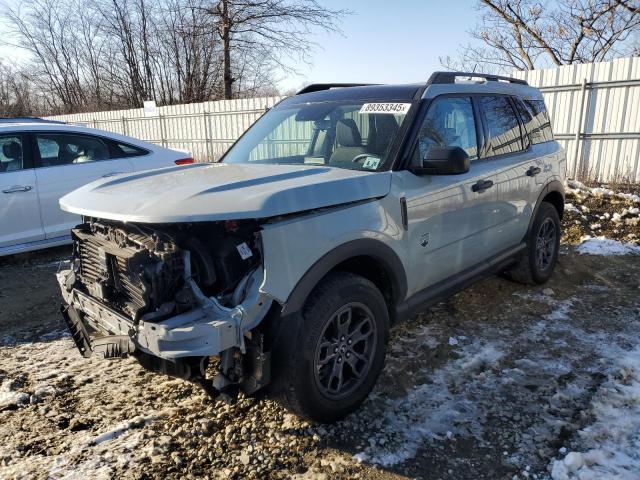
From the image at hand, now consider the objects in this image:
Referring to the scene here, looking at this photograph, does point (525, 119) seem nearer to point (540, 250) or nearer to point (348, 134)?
point (540, 250)

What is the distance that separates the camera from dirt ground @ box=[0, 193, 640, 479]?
2504mm

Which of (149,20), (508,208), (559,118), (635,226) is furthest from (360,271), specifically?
(149,20)

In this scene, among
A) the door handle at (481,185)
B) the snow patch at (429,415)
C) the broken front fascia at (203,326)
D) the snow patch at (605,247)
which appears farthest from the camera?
the snow patch at (605,247)

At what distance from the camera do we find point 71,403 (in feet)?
10.1

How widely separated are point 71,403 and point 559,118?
11.0 metres

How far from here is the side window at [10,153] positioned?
5465 millimetres

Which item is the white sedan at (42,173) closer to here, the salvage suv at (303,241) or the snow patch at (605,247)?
the salvage suv at (303,241)

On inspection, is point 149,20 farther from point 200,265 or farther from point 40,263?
point 200,265

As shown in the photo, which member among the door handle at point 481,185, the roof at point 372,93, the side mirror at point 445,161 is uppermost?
the roof at point 372,93

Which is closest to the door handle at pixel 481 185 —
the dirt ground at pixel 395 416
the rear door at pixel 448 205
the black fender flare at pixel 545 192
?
the rear door at pixel 448 205

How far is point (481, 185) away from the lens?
143 inches

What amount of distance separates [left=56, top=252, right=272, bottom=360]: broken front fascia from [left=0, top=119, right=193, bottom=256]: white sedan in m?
3.90

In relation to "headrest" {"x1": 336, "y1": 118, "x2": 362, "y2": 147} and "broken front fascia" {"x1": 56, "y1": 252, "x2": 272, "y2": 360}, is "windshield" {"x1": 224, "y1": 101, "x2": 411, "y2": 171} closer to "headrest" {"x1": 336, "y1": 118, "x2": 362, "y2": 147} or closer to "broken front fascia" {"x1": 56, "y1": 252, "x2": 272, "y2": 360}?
"headrest" {"x1": 336, "y1": 118, "x2": 362, "y2": 147}

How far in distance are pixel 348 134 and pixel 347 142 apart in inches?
2.5
